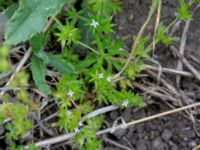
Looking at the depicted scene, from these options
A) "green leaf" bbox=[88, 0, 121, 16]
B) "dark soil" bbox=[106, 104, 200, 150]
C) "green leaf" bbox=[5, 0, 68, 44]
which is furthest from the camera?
"dark soil" bbox=[106, 104, 200, 150]

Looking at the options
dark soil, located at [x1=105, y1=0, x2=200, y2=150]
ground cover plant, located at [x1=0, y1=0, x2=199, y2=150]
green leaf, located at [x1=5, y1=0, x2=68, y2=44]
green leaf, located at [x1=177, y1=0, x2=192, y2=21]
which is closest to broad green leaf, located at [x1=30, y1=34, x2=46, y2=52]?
ground cover plant, located at [x1=0, y1=0, x2=199, y2=150]

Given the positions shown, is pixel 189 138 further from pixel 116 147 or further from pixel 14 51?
pixel 14 51

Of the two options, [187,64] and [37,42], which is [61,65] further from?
[187,64]

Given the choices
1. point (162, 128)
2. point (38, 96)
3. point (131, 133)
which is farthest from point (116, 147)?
point (38, 96)

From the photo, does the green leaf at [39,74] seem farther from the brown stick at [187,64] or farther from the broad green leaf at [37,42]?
the brown stick at [187,64]

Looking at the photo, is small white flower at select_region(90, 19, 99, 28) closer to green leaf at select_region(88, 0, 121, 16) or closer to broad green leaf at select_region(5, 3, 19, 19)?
green leaf at select_region(88, 0, 121, 16)

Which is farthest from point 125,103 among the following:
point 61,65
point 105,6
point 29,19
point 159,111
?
point 29,19

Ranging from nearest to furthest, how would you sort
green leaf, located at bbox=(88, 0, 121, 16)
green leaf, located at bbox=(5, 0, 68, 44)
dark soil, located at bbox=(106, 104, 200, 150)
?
green leaf, located at bbox=(5, 0, 68, 44) → green leaf, located at bbox=(88, 0, 121, 16) → dark soil, located at bbox=(106, 104, 200, 150)
